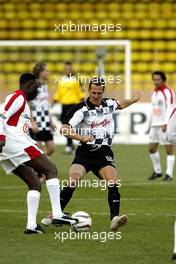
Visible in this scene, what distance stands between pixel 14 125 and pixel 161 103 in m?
7.69

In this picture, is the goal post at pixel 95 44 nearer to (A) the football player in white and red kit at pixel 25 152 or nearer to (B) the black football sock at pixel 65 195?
(B) the black football sock at pixel 65 195

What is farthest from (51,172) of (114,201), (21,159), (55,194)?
(114,201)

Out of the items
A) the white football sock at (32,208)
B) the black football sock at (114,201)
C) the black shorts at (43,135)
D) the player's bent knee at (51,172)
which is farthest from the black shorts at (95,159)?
the black shorts at (43,135)

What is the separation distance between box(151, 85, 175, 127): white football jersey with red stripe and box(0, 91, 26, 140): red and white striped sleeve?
24.1ft

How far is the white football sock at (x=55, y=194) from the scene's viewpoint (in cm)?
1117

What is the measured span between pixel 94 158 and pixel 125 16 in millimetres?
22625

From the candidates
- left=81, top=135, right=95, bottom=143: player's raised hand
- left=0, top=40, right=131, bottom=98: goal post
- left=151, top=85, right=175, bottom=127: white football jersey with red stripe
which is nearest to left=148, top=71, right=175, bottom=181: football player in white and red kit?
left=151, top=85, right=175, bottom=127: white football jersey with red stripe

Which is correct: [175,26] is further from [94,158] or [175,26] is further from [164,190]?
[94,158]

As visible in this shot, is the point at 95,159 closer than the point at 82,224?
No

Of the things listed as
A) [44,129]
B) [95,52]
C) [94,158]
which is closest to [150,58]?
[95,52]

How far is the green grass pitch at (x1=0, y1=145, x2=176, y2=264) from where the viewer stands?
9.58m

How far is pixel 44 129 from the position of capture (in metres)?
17.6

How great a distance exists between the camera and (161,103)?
1836cm

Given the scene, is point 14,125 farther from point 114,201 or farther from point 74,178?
point 114,201
